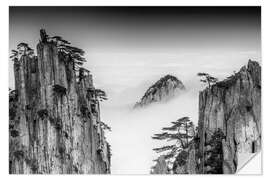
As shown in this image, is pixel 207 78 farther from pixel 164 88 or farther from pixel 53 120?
pixel 53 120

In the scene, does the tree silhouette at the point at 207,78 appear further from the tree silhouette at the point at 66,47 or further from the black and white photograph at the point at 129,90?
the tree silhouette at the point at 66,47

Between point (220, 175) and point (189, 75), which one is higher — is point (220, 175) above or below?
below

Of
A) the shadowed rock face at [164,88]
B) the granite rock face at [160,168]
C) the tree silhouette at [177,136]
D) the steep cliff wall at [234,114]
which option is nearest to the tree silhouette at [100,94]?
the shadowed rock face at [164,88]

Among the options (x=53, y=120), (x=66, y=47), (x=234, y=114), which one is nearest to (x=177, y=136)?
(x=234, y=114)

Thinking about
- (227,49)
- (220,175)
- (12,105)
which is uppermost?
(227,49)

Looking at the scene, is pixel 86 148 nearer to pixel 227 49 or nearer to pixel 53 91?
pixel 53 91

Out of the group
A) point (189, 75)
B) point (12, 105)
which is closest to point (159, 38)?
point (189, 75)

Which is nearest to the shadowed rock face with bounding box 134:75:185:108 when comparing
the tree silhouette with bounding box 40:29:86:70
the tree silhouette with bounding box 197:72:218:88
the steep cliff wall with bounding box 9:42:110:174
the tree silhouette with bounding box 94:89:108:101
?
the tree silhouette with bounding box 197:72:218:88
